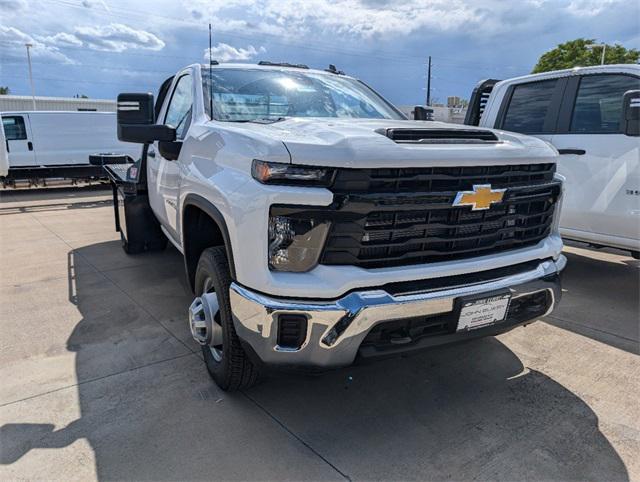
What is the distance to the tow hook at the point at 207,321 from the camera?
2.74 meters

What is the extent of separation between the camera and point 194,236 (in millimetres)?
3312

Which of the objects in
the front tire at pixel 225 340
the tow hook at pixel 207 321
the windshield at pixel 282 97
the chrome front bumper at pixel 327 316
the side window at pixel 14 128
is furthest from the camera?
the side window at pixel 14 128

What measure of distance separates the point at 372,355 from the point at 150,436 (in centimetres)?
125

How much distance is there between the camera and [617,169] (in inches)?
173

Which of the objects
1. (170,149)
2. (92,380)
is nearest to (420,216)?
(170,149)

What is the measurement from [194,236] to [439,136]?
5.74 ft

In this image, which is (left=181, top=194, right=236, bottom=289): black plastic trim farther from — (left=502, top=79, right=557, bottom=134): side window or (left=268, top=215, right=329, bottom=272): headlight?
(left=502, top=79, right=557, bottom=134): side window

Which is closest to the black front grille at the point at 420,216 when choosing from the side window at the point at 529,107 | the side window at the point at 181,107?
the side window at the point at 181,107

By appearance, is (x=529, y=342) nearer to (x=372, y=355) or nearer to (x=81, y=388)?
(x=372, y=355)

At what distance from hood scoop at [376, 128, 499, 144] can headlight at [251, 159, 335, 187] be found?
42 centimetres

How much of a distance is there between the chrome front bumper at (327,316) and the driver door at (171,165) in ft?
5.27

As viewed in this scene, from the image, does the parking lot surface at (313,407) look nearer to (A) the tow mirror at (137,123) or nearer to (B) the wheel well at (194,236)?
(B) the wheel well at (194,236)

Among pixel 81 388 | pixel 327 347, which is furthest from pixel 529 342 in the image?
pixel 81 388

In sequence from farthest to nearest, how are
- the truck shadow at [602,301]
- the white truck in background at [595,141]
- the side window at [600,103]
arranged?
the side window at [600,103]
the white truck in background at [595,141]
the truck shadow at [602,301]
